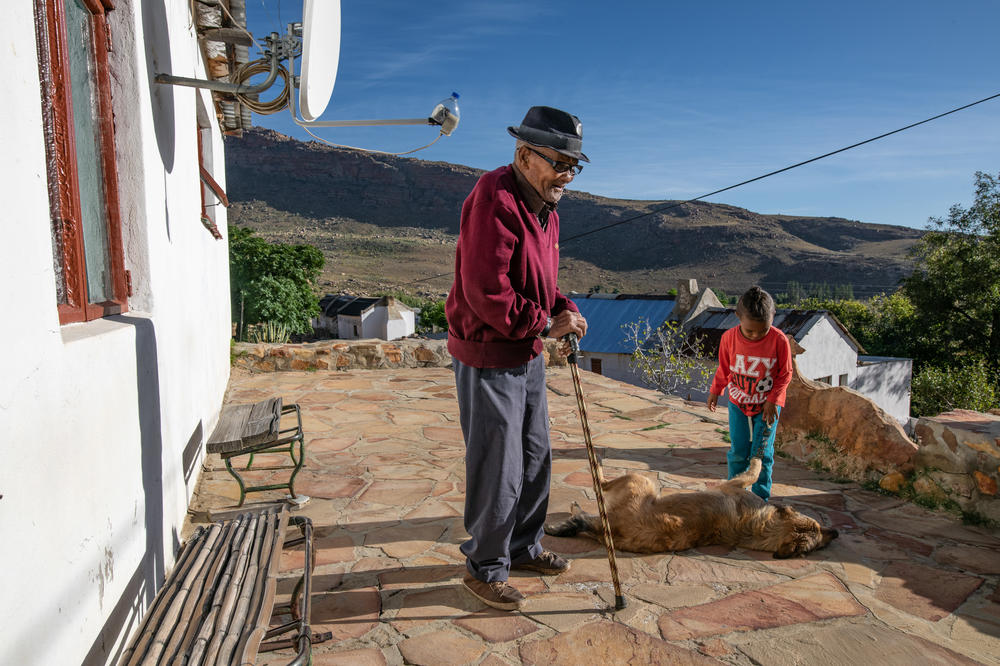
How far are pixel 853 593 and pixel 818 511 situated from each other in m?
1.09

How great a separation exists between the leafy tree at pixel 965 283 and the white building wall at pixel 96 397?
117ft

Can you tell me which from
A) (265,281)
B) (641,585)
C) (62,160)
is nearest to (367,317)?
(265,281)

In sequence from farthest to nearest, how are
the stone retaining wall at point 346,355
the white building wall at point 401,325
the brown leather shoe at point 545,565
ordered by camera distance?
1. the white building wall at point 401,325
2. the stone retaining wall at point 346,355
3. the brown leather shoe at point 545,565

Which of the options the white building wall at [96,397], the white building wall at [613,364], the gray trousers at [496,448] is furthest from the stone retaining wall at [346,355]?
the white building wall at [613,364]

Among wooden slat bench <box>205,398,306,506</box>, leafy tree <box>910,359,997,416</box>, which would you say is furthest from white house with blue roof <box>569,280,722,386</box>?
wooden slat bench <box>205,398,306,506</box>

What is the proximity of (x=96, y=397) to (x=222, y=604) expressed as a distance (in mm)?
708

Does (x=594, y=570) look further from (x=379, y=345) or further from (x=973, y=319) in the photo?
(x=973, y=319)

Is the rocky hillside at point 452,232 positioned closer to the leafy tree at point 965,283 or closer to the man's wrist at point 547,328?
the leafy tree at point 965,283

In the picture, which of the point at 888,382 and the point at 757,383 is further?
the point at 888,382

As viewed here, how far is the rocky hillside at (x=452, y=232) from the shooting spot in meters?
60.2

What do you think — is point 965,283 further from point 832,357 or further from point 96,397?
point 96,397

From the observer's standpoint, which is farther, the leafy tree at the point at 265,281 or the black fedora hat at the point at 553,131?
the leafy tree at the point at 265,281

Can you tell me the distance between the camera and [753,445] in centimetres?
359

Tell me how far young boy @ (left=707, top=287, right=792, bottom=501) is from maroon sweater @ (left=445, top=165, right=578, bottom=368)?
1.48m
